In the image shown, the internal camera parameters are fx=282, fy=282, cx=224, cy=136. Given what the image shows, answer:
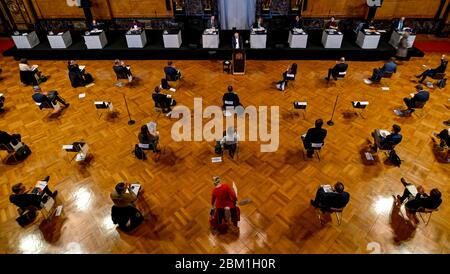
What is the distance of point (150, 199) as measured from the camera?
5.64 metres

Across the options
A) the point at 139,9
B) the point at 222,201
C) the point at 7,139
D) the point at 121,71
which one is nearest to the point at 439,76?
the point at 222,201

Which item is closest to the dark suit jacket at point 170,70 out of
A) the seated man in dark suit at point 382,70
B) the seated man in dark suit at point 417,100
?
the seated man in dark suit at point 382,70

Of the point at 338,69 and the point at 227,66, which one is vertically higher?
the point at 338,69

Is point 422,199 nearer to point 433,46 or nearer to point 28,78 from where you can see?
point 433,46

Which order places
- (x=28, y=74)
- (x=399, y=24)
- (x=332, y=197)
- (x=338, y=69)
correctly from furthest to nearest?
(x=399, y=24)
(x=28, y=74)
(x=338, y=69)
(x=332, y=197)

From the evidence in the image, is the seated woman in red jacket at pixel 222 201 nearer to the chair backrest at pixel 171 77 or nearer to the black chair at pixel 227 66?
the chair backrest at pixel 171 77

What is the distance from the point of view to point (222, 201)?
462 cm

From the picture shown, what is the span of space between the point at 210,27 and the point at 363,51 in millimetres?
5917

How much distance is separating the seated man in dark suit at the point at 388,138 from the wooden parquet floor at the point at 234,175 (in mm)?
430

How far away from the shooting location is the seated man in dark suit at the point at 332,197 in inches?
186

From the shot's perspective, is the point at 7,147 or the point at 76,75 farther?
the point at 76,75
